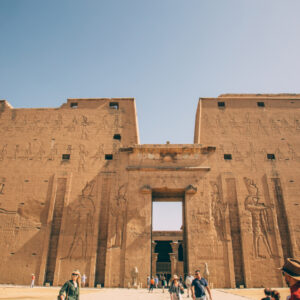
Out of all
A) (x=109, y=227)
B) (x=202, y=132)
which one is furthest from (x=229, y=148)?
(x=109, y=227)

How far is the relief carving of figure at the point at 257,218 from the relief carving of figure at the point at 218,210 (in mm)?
1449

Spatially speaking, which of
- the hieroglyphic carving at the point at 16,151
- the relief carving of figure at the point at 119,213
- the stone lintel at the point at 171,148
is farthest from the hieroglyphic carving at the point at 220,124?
the hieroglyphic carving at the point at 16,151

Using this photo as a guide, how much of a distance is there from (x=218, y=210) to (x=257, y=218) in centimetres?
219

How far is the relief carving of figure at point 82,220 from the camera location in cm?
1455

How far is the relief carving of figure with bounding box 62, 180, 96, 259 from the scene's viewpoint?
14547 millimetres

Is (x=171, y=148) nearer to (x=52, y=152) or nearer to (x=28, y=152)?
(x=52, y=152)

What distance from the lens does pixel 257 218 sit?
1509 cm

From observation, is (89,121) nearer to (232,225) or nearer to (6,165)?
(6,165)

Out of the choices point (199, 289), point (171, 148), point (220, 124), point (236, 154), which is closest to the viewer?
point (199, 289)

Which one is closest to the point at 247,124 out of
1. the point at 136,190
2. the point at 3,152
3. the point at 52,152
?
the point at 136,190

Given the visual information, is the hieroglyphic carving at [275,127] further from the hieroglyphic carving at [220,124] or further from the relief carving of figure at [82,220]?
the relief carving of figure at [82,220]

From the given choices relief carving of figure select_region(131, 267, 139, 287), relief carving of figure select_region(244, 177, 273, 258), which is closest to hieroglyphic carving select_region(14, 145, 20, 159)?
relief carving of figure select_region(131, 267, 139, 287)

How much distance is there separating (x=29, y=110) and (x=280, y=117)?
55.4 ft

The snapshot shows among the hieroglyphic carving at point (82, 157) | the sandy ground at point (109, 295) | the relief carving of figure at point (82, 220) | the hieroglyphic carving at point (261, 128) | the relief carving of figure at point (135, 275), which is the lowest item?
the sandy ground at point (109, 295)
